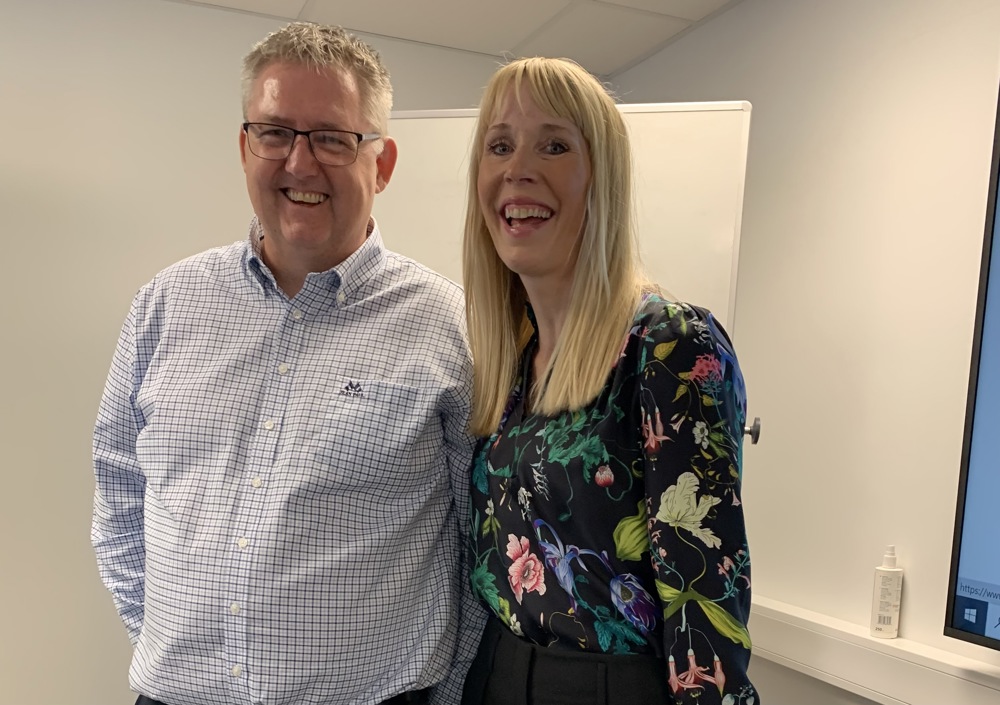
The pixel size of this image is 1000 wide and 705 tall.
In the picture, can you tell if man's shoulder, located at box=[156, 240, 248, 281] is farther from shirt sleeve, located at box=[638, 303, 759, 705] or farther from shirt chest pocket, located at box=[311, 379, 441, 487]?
shirt sleeve, located at box=[638, 303, 759, 705]

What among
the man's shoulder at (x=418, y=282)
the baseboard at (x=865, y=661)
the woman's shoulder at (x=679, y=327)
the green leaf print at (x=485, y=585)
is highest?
the man's shoulder at (x=418, y=282)

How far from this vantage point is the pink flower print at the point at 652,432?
3.48 ft

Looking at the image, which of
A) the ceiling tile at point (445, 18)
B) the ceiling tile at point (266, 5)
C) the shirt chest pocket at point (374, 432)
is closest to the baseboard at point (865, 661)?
the shirt chest pocket at point (374, 432)

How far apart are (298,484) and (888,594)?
1465mm

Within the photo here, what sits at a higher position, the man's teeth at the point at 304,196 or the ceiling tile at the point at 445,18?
the ceiling tile at the point at 445,18

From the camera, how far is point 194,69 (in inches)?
114

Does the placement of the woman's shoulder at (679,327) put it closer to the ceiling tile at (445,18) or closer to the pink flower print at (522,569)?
the pink flower print at (522,569)

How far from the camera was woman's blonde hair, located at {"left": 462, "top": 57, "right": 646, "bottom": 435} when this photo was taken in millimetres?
1183

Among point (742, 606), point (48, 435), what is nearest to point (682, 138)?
point (742, 606)

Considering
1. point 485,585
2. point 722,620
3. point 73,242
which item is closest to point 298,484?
point 485,585

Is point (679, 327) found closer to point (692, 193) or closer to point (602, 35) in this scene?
point (692, 193)

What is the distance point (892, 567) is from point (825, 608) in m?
0.31

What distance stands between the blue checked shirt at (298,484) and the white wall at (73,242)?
1.41 m

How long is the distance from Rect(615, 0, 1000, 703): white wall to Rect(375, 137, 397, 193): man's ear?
1289mm
